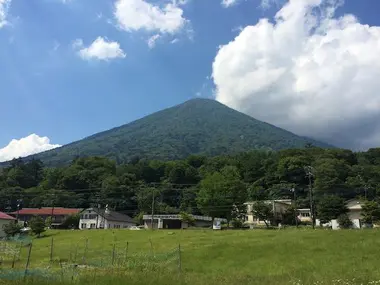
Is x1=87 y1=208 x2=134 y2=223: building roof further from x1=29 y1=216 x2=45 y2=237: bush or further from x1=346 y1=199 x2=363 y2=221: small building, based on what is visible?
x1=346 y1=199 x2=363 y2=221: small building

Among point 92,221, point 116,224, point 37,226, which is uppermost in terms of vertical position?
point 92,221

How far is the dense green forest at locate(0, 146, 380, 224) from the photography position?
297 ft

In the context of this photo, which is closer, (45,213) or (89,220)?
(89,220)

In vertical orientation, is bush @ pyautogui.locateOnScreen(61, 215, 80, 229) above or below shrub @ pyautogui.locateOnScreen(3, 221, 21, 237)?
above

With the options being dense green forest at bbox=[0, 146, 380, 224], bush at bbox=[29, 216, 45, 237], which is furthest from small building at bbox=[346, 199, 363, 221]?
bush at bbox=[29, 216, 45, 237]

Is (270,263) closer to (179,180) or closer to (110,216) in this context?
(110,216)

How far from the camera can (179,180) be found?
11281 centimetres

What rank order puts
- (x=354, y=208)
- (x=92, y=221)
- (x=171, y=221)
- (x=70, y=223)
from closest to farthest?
1. (x=354, y=208)
2. (x=171, y=221)
3. (x=70, y=223)
4. (x=92, y=221)

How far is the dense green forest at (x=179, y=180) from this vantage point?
90562 millimetres

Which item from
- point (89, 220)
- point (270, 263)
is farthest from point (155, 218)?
point (270, 263)

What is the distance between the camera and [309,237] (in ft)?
102

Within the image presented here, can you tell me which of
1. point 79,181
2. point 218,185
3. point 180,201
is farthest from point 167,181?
point 218,185

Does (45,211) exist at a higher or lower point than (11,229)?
higher

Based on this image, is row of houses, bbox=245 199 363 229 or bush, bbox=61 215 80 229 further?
bush, bbox=61 215 80 229
